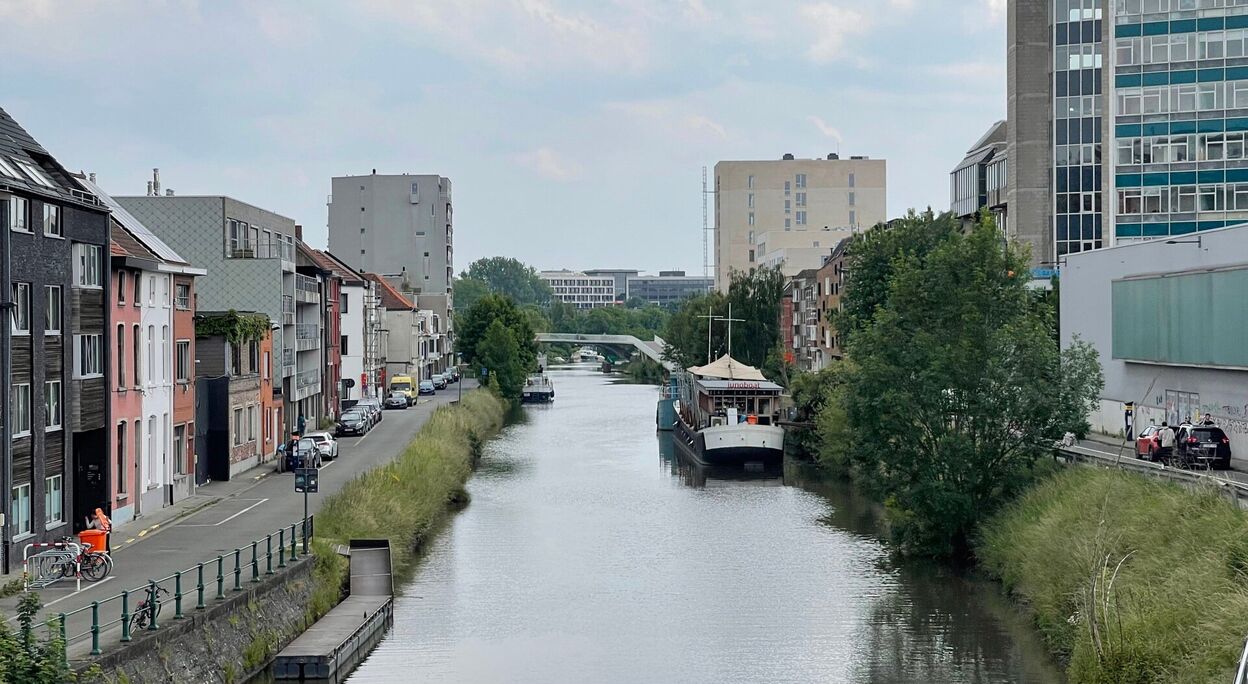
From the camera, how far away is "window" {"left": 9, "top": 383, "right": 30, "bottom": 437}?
28.0m

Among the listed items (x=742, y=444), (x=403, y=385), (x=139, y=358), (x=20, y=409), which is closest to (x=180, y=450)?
(x=139, y=358)

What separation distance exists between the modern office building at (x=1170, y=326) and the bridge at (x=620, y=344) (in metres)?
80.1

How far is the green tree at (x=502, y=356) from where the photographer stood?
107 m

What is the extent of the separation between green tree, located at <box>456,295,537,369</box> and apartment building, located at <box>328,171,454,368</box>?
28284mm

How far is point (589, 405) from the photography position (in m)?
112

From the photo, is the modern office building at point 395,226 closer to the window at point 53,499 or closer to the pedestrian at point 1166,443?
the pedestrian at point 1166,443

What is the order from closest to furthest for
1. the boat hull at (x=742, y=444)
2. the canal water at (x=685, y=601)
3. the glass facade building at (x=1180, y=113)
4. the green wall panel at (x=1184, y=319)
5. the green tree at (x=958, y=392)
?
the canal water at (x=685, y=601), the green tree at (x=958, y=392), the green wall panel at (x=1184, y=319), the glass facade building at (x=1180, y=113), the boat hull at (x=742, y=444)

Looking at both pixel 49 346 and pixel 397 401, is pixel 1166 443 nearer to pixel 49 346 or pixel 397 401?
pixel 49 346

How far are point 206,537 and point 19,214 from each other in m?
8.56

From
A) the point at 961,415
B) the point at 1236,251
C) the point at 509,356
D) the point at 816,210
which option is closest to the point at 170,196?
the point at 961,415

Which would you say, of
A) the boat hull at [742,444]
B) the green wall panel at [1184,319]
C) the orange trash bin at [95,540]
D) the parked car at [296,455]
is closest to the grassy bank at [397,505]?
the parked car at [296,455]

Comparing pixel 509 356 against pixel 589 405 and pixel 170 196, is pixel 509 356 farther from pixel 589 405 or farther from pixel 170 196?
pixel 170 196

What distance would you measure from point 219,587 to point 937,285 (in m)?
21.9

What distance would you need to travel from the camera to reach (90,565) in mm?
26812
